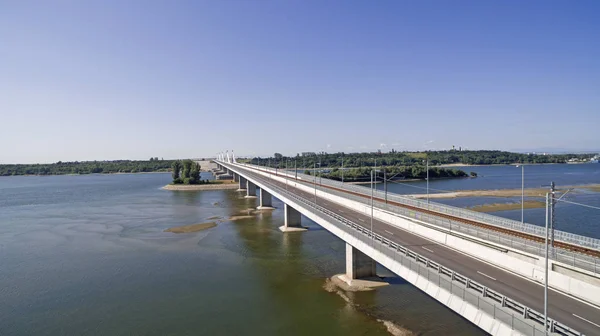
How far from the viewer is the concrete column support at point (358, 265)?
111 feet

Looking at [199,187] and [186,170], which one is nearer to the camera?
[199,187]

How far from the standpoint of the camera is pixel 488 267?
873 inches

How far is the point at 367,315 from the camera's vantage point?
27.9m

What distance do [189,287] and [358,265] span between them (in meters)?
16.7

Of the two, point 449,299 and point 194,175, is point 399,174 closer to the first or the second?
point 194,175

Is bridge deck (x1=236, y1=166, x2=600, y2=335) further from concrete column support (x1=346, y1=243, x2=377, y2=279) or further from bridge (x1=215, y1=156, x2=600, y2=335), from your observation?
concrete column support (x1=346, y1=243, x2=377, y2=279)

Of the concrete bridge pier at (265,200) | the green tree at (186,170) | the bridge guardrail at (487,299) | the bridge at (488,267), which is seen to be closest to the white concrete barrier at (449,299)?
the bridge at (488,267)

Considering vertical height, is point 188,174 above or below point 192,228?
above

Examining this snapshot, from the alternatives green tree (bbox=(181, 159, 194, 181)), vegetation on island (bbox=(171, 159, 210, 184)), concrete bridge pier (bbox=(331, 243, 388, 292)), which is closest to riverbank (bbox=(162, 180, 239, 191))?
vegetation on island (bbox=(171, 159, 210, 184))

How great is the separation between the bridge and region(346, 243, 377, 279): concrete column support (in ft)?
0.31

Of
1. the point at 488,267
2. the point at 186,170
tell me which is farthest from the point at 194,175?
the point at 488,267

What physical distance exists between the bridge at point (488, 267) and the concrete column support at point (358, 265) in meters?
0.09

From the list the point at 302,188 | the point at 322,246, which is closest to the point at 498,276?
the point at 322,246

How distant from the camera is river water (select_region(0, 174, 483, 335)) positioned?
27.2 meters
